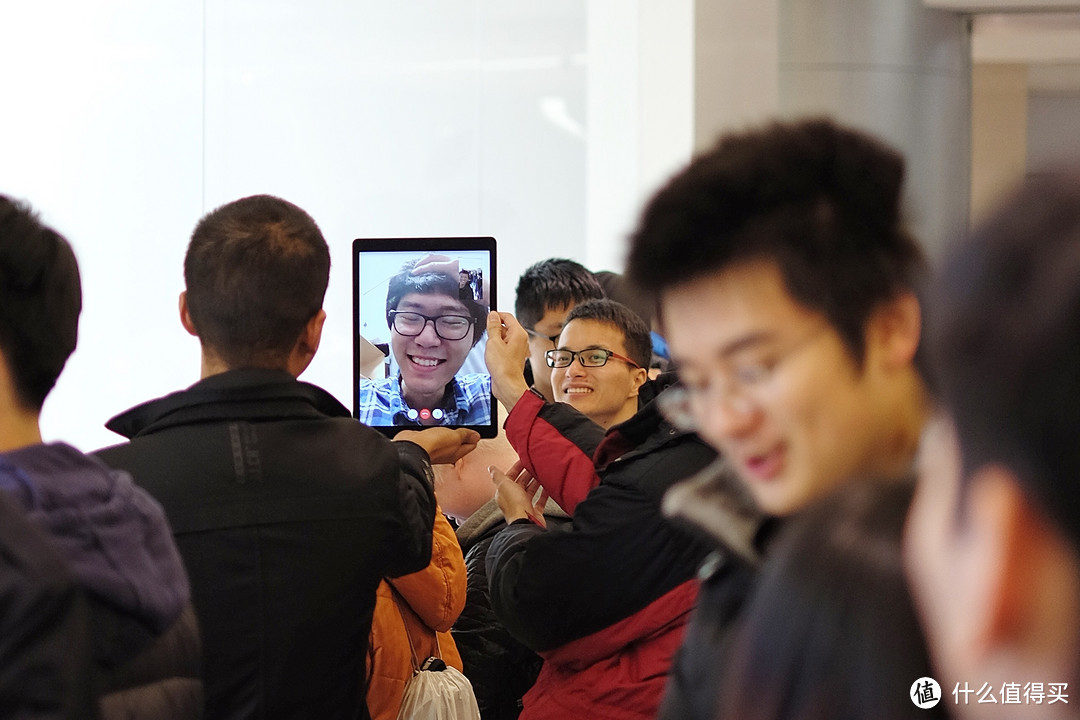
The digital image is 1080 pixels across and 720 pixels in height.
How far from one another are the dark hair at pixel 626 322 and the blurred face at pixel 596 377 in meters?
0.01

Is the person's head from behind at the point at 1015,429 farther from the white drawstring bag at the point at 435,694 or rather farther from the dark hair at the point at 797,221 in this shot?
the white drawstring bag at the point at 435,694

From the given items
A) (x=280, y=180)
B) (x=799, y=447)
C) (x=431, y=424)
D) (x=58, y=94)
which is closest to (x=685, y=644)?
(x=799, y=447)

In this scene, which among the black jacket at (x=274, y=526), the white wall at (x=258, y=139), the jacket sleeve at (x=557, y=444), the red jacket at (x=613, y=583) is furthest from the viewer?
the white wall at (x=258, y=139)

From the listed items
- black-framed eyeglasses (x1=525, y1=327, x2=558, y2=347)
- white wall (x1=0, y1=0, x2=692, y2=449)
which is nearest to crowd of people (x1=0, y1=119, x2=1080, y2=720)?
black-framed eyeglasses (x1=525, y1=327, x2=558, y2=347)

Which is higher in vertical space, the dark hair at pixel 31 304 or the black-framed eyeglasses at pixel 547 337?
the dark hair at pixel 31 304

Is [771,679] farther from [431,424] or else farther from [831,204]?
[431,424]

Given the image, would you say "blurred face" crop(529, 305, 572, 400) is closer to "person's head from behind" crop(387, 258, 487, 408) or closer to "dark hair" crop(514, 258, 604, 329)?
"dark hair" crop(514, 258, 604, 329)

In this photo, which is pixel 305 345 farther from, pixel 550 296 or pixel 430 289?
pixel 550 296

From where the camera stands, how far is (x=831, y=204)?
42.7 inches

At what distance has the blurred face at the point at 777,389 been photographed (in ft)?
3.41

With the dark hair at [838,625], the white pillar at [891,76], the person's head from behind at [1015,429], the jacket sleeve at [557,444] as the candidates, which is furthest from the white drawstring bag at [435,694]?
the white pillar at [891,76]

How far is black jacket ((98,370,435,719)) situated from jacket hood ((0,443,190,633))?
471 millimetres

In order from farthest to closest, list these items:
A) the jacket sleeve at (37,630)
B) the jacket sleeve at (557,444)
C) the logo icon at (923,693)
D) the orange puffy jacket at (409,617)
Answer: the jacket sleeve at (557,444) → the orange puffy jacket at (409,617) → the jacket sleeve at (37,630) → the logo icon at (923,693)

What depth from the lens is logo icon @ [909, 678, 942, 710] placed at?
67 centimetres
